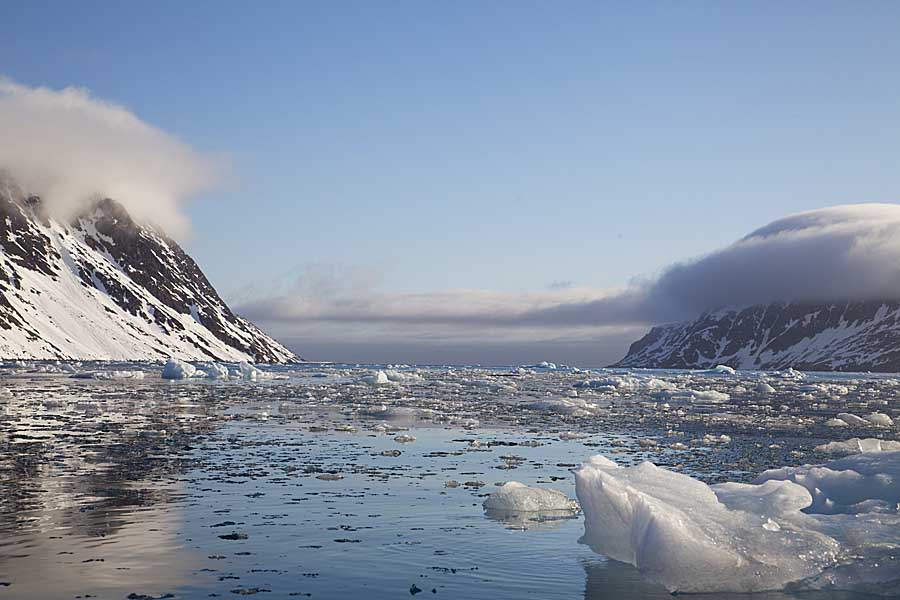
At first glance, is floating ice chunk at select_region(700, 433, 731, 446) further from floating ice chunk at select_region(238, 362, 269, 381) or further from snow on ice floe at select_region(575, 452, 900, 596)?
floating ice chunk at select_region(238, 362, 269, 381)

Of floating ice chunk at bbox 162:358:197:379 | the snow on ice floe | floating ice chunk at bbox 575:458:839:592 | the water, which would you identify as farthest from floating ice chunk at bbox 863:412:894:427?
floating ice chunk at bbox 162:358:197:379

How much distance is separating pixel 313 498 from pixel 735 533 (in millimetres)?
7379

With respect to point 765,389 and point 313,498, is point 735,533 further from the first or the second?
point 765,389

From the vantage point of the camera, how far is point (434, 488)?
1570cm

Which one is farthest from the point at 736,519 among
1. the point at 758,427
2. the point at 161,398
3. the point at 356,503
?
the point at 161,398

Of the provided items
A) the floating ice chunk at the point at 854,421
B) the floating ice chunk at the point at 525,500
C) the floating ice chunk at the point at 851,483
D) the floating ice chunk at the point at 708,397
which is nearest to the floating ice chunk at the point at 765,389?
the floating ice chunk at the point at 708,397

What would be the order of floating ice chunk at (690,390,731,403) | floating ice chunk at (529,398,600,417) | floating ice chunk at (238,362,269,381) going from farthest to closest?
floating ice chunk at (238,362,269,381), floating ice chunk at (690,390,731,403), floating ice chunk at (529,398,600,417)

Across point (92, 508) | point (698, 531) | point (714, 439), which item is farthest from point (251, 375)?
point (698, 531)

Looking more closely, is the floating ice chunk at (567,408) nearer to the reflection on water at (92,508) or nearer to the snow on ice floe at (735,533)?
the reflection on water at (92,508)

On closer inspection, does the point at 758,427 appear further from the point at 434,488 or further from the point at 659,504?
the point at 659,504

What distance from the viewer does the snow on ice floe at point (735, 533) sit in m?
9.66

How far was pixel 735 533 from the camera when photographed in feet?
33.2

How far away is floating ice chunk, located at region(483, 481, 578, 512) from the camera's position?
1357 cm

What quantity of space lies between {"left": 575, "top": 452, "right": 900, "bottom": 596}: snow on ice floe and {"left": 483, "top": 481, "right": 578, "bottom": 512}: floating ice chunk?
1.58 meters
